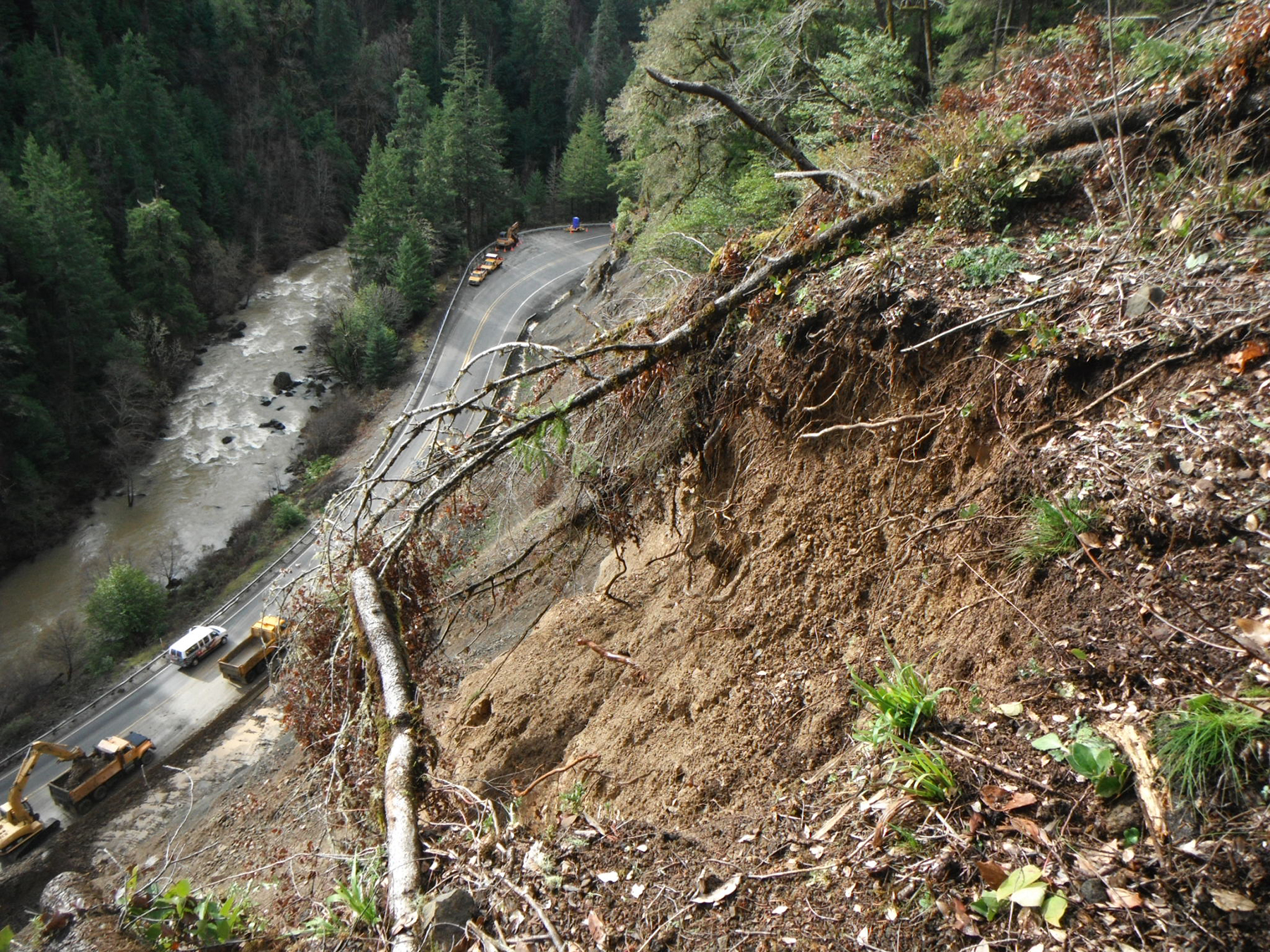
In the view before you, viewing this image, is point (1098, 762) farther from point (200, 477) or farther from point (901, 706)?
point (200, 477)

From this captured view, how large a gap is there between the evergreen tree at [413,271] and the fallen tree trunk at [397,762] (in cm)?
3509

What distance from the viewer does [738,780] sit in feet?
13.0

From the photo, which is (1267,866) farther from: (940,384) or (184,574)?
(184,574)

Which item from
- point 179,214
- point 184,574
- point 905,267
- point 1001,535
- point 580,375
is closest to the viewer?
point 1001,535

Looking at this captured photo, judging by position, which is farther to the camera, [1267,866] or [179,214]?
[179,214]

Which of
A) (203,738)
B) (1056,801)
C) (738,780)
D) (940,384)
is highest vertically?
(940,384)

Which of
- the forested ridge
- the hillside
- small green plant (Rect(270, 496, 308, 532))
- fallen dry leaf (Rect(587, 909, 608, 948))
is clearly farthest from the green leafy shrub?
the forested ridge

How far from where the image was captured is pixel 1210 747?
231 cm

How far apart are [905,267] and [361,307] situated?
34.7 metres

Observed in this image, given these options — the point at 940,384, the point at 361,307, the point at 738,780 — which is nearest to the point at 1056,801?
the point at 738,780

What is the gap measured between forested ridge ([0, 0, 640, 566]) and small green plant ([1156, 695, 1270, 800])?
34.9m

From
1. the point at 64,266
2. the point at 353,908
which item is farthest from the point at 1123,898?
the point at 64,266

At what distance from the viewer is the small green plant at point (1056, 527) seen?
325 cm

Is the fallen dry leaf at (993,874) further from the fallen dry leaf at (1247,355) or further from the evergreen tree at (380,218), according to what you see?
the evergreen tree at (380,218)
